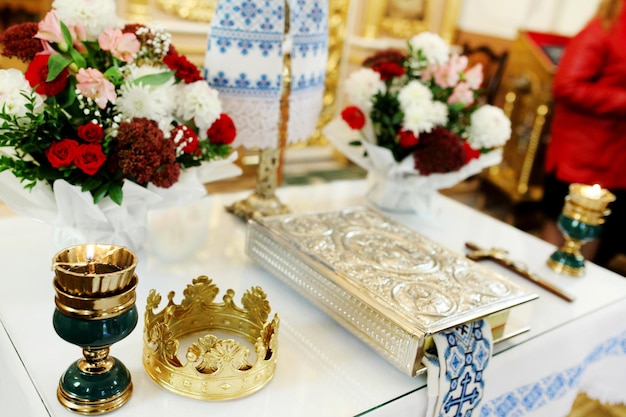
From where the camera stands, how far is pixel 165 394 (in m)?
0.73

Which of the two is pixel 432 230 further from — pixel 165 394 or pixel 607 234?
pixel 607 234

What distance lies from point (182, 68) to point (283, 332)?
0.51 meters

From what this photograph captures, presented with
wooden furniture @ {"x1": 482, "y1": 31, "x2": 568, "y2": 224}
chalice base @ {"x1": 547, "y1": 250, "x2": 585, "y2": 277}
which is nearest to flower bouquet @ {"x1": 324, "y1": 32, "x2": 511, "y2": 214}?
chalice base @ {"x1": 547, "y1": 250, "x2": 585, "y2": 277}

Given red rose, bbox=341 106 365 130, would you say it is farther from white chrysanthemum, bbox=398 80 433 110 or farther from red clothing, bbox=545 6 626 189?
red clothing, bbox=545 6 626 189

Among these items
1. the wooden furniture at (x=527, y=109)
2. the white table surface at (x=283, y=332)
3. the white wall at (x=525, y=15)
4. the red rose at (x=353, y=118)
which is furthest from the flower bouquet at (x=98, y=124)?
the white wall at (x=525, y=15)

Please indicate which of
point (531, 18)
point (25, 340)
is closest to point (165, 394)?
point (25, 340)

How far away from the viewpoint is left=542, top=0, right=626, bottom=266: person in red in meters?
2.33

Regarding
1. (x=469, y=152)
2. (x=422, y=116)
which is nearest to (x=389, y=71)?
(x=422, y=116)

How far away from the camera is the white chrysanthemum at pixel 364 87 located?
1340 millimetres

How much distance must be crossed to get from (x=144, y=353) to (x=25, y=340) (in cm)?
19

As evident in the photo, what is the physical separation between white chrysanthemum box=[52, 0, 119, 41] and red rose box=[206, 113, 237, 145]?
0.83 feet

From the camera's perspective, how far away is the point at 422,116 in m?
1.28

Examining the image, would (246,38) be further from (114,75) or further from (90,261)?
(90,261)

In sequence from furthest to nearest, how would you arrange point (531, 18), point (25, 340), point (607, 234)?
1. point (531, 18)
2. point (607, 234)
3. point (25, 340)
